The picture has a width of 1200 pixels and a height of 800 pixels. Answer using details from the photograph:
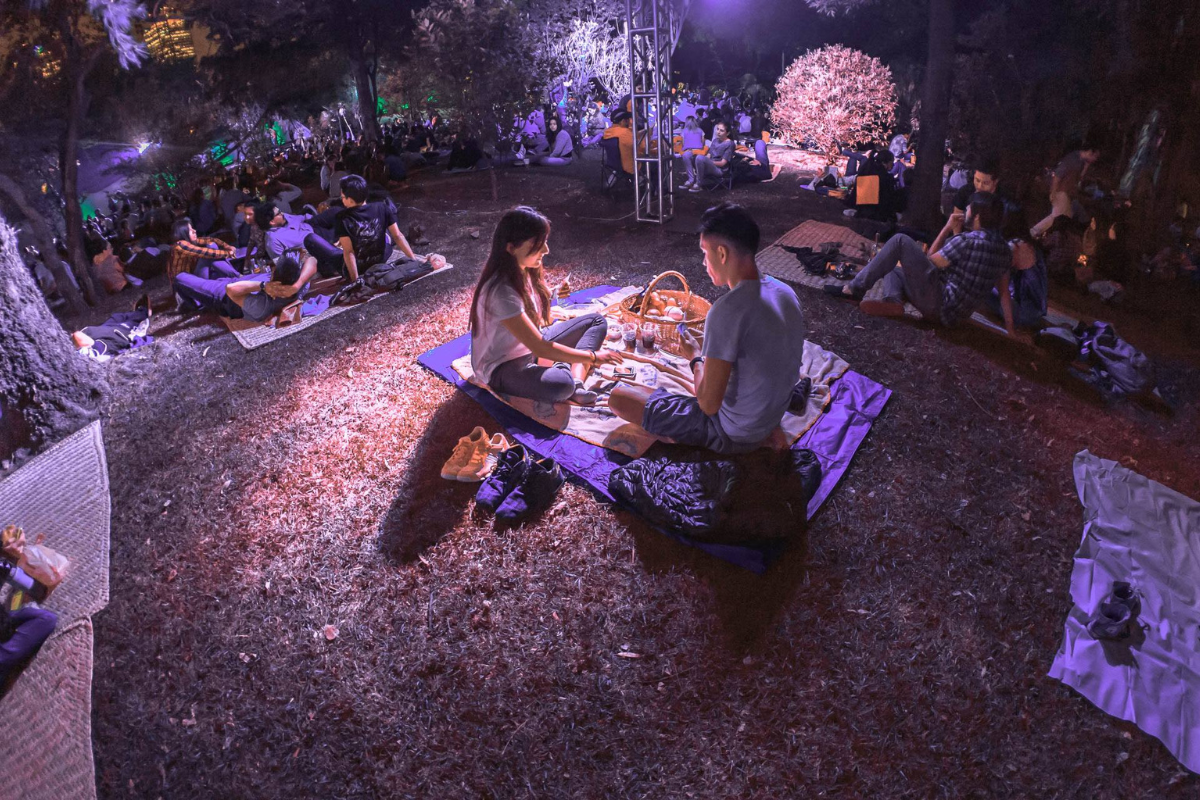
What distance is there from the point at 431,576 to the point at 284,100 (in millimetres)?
18623

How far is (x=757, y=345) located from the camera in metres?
3.40

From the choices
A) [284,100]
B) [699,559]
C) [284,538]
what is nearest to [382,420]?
[284,538]

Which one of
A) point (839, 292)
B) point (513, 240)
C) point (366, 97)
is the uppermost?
point (366, 97)

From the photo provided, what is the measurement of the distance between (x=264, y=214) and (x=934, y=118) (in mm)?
9697

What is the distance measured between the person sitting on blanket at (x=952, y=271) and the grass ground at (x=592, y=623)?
0.78 meters

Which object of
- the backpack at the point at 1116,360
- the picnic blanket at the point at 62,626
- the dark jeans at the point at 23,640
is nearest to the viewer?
the picnic blanket at the point at 62,626

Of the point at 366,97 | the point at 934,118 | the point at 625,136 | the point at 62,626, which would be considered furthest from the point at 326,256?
the point at 366,97

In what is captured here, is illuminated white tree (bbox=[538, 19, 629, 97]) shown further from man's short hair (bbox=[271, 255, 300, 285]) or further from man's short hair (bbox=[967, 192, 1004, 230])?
man's short hair (bbox=[967, 192, 1004, 230])

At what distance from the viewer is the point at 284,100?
57.0 ft

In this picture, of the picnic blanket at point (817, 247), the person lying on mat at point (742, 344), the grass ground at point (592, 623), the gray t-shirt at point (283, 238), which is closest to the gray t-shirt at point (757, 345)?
the person lying on mat at point (742, 344)

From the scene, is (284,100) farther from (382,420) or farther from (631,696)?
(631,696)

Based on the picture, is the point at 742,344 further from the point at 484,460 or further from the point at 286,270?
the point at 286,270

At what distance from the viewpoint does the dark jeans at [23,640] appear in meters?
3.17

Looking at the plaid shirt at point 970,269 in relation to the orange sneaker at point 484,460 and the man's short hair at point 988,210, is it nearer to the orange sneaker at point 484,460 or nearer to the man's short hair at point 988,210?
the man's short hair at point 988,210
